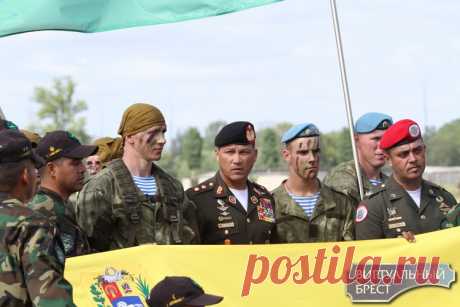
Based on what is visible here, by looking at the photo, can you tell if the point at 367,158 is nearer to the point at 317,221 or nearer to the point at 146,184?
the point at 317,221

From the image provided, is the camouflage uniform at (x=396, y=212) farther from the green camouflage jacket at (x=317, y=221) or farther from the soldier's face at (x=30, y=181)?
the soldier's face at (x=30, y=181)

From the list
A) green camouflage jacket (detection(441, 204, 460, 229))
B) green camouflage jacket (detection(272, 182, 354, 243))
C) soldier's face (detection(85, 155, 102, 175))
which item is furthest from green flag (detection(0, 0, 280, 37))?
green camouflage jacket (detection(441, 204, 460, 229))

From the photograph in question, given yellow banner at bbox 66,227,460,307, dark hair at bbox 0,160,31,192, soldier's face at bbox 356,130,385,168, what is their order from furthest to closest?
1. soldier's face at bbox 356,130,385,168
2. yellow banner at bbox 66,227,460,307
3. dark hair at bbox 0,160,31,192

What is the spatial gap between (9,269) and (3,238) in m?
0.14

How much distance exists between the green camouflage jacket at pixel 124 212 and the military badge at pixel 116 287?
Result: 1.02ft

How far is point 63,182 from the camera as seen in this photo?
584cm

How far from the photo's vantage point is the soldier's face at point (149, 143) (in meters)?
6.14

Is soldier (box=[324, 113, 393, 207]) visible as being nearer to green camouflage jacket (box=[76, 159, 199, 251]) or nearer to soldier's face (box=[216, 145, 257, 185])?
soldier's face (box=[216, 145, 257, 185])

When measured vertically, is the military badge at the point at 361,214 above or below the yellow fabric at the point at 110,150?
below

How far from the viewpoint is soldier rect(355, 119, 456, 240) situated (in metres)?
6.06

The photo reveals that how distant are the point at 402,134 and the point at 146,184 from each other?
1816 mm

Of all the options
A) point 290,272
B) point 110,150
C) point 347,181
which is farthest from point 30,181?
point 110,150

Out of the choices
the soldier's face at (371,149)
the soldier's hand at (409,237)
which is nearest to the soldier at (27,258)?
the soldier's hand at (409,237)

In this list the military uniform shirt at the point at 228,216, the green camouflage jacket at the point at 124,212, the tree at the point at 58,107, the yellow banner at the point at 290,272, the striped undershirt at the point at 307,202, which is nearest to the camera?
the yellow banner at the point at 290,272
